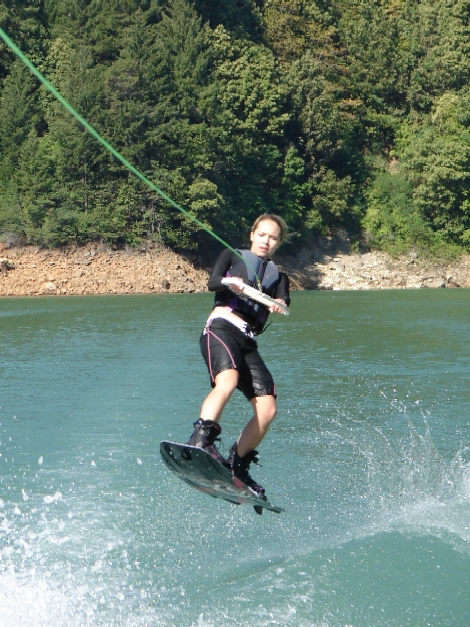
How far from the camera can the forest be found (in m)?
35.4

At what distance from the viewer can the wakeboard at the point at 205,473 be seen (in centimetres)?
464

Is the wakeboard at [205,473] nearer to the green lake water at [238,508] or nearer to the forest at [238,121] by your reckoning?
the green lake water at [238,508]

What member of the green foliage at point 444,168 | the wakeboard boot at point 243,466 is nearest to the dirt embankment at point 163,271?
the green foliage at point 444,168

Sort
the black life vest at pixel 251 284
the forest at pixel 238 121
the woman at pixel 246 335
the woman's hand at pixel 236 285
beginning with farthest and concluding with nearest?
the forest at pixel 238 121, the black life vest at pixel 251 284, the woman at pixel 246 335, the woman's hand at pixel 236 285

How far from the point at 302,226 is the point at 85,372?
30.2 m

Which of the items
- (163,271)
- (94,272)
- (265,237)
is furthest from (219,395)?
(163,271)

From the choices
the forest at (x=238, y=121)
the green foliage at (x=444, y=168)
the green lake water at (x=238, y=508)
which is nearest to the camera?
the green lake water at (x=238, y=508)

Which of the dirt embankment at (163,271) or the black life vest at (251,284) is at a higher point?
the black life vest at (251,284)

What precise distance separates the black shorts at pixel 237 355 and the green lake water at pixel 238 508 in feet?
3.01

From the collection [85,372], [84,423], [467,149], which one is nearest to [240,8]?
[467,149]

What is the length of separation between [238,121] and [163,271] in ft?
28.2

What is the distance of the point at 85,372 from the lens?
36.9 feet

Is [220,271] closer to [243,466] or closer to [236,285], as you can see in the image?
[236,285]

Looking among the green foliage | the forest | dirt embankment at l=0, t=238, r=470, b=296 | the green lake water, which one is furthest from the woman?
the green foliage
